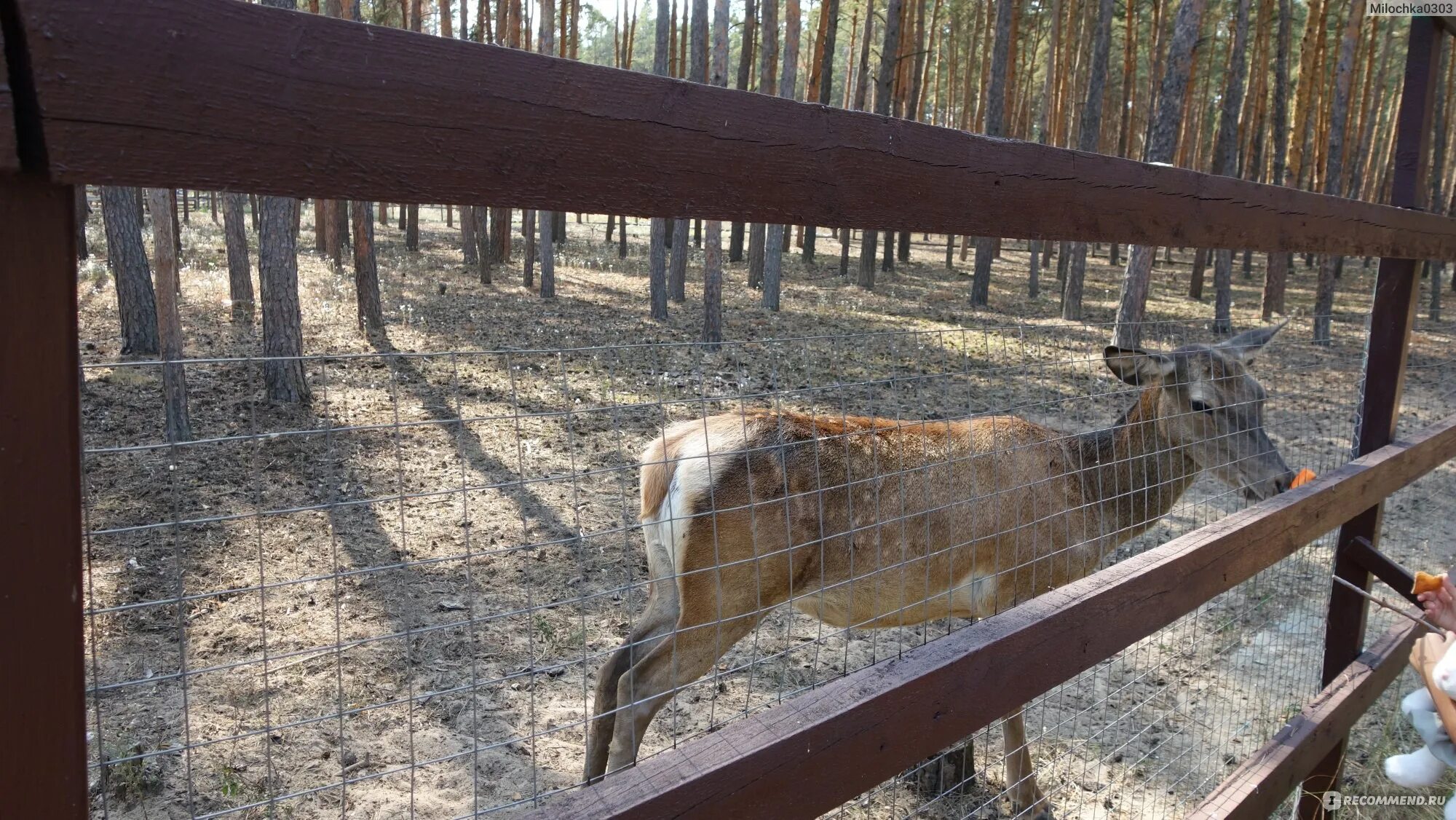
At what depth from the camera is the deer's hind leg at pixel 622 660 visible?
3.65 meters

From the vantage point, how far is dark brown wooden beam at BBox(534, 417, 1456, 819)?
4.49ft

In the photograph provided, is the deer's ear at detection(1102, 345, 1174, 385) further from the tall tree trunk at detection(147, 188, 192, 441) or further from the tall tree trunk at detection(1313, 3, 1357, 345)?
the tall tree trunk at detection(1313, 3, 1357, 345)

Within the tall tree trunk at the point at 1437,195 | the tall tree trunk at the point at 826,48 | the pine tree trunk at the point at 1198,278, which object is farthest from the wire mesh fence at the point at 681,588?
the pine tree trunk at the point at 1198,278

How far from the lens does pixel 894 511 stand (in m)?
3.97

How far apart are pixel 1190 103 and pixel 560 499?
1069 inches

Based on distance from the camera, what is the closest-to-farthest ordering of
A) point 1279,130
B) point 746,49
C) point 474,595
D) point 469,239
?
point 474,595 → point 1279,130 → point 469,239 → point 746,49

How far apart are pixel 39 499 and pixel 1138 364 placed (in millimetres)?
4496

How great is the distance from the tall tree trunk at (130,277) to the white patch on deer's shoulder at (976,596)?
940 cm

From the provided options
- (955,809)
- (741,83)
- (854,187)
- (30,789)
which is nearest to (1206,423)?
(955,809)

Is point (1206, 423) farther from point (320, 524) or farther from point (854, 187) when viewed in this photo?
point (320, 524)

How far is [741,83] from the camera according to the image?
1964 cm

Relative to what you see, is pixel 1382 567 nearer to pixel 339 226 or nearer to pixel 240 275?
pixel 240 275

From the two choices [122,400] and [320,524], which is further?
[122,400]


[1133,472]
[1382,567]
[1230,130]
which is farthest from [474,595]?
[1230,130]
